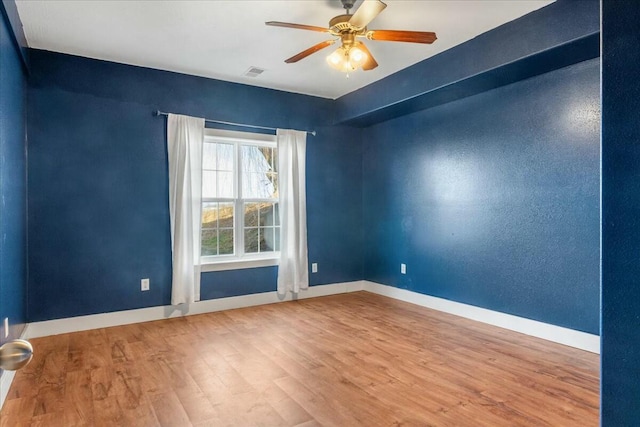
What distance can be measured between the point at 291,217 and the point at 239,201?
684 mm

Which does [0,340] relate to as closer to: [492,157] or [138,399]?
[138,399]

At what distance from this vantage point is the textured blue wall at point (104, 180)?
357 cm

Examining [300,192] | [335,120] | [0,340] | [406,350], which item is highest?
[335,120]

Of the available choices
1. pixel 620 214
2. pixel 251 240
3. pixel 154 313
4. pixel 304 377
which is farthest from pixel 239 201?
pixel 620 214

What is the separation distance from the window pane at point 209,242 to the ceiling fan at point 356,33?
243cm

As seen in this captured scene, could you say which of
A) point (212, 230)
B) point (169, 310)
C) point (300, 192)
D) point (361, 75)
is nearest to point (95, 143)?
point (212, 230)

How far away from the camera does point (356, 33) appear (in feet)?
8.91

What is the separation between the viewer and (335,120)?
17.4 feet

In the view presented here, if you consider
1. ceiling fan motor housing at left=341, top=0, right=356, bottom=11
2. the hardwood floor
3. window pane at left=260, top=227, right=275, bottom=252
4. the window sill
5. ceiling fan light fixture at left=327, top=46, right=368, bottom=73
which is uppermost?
ceiling fan motor housing at left=341, top=0, right=356, bottom=11

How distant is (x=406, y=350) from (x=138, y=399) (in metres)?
2.02

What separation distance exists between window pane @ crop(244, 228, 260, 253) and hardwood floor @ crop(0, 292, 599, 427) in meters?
1.09

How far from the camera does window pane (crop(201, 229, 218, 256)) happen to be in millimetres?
4484

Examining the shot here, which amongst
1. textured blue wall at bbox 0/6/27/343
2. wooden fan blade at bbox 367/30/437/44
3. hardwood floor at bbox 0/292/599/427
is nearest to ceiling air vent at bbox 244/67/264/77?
wooden fan blade at bbox 367/30/437/44

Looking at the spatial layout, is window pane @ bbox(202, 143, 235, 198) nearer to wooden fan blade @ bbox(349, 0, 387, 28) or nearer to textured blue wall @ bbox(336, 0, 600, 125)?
textured blue wall @ bbox(336, 0, 600, 125)
